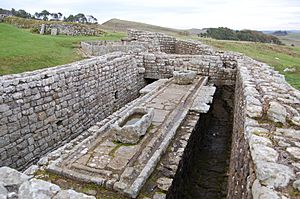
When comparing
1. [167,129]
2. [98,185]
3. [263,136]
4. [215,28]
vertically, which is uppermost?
[215,28]

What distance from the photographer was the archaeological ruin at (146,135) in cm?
331

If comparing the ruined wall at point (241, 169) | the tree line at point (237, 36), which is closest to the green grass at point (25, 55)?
the ruined wall at point (241, 169)

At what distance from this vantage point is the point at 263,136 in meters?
3.57

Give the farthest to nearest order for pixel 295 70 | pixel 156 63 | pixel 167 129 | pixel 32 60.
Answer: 1. pixel 295 70
2. pixel 156 63
3. pixel 32 60
4. pixel 167 129

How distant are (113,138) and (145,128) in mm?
692

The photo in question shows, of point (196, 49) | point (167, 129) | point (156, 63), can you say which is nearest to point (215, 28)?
point (196, 49)

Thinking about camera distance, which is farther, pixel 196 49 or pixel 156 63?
pixel 196 49

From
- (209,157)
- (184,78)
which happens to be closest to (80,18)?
(184,78)

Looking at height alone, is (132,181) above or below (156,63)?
below

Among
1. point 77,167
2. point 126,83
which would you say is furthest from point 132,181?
point 126,83

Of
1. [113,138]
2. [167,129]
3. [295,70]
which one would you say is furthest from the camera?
[295,70]

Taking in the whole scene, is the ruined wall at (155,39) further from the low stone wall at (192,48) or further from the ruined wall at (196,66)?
the ruined wall at (196,66)

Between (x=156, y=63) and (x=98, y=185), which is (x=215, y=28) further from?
(x=98, y=185)

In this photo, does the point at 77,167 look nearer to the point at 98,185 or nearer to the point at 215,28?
the point at 98,185
